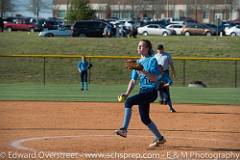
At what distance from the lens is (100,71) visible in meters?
39.2

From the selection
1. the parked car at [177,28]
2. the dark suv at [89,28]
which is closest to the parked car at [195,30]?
the parked car at [177,28]

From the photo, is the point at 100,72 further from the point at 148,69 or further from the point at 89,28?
the point at 148,69

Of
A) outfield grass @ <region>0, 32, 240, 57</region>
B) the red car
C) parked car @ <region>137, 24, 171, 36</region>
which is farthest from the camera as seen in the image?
the red car

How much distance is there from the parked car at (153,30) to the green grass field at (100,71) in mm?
17142

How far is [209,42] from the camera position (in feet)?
164

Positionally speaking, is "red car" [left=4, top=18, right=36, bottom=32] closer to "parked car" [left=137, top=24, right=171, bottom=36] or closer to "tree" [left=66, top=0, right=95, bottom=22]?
"tree" [left=66, top=0, right=95, bottom=22]

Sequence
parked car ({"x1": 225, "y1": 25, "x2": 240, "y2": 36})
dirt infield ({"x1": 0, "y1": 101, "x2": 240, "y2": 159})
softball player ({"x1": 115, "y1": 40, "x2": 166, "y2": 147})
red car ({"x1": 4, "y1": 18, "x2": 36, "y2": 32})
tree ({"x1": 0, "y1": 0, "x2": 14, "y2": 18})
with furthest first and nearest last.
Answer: tree ({"x1": 0, "y1": 0, "x2": 14, "y2": 18})
red car ({"x1": 4, "y1": 18, "x2": 36, "y2": 32})
parked car ({"x1": 225, "y1": 25, "x2": 240, "y2": 36})
softball player ({"x1": 115, "y1": 40, "x2": 166, "y2": 147})
dirt infield ({"x1": 0, "y1": 101, "x2": 240, "y2": 159})

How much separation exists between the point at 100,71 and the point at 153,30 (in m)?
31.7

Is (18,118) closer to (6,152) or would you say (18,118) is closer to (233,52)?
(6,152)

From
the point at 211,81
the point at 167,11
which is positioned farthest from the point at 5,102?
the point at 167,11

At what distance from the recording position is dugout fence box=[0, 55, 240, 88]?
124 ft

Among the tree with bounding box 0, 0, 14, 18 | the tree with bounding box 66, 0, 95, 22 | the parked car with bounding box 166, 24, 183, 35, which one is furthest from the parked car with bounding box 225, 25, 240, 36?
the tree with bounding box 0, 0, 14, 18

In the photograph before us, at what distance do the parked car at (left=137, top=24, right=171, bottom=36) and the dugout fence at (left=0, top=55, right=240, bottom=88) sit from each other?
95.2ft

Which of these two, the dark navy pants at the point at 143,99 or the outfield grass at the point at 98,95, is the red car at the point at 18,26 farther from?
the dark navy pants at the point at 143,99
